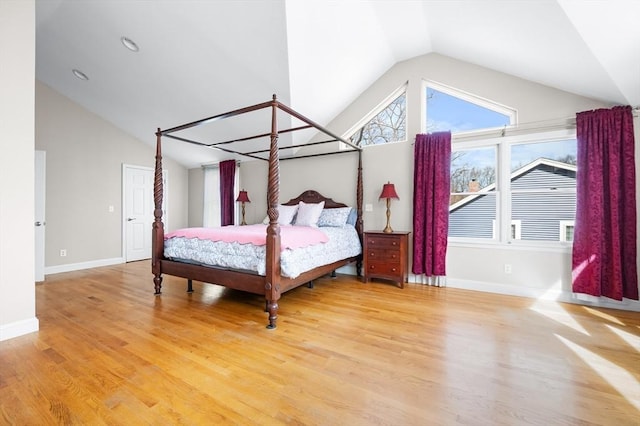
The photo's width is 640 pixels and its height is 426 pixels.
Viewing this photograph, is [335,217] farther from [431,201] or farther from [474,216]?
[474,216]

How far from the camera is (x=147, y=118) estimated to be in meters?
4.82

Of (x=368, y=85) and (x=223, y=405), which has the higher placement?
(x=368, y=85)

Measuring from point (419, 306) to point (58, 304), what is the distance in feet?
13.1

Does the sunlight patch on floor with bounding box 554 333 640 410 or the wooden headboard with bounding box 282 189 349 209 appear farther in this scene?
the wooden headboard with bounding box 282 189 349 209

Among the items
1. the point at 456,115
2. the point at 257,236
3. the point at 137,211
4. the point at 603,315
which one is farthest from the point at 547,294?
the point at 137,211

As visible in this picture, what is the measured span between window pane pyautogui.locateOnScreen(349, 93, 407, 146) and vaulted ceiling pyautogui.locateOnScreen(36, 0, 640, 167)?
52cm

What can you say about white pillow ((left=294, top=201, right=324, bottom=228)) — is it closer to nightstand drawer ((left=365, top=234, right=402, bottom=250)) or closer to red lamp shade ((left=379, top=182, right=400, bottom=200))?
nightstand drawer ((left=365, top=234, right=402, bottom=250))

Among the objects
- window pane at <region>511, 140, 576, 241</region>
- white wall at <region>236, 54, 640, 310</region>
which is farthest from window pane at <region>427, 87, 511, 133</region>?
window pane at <region>511, 140, 576, 241</region>

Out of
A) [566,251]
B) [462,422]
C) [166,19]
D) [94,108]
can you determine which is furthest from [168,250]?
[566,251]

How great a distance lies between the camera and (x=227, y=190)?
5.75 metres

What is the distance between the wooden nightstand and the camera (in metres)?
3.60

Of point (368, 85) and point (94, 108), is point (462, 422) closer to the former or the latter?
point (368, 85)

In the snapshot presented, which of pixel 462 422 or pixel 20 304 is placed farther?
pixel 20 304

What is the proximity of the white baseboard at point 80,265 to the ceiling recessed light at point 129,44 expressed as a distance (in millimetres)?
3790
